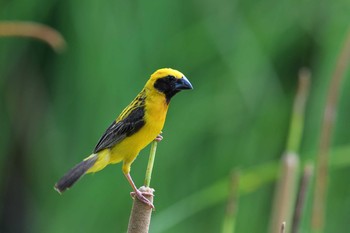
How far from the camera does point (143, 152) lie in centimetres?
291

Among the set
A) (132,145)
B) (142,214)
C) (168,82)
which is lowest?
(142,214)

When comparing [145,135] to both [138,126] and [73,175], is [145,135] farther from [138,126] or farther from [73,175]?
[73,175]

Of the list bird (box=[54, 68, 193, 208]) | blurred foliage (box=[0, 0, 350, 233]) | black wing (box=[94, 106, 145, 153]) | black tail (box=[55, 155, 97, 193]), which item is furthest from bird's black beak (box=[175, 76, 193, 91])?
blurred foliage (box=[0, 0, 350, 233])

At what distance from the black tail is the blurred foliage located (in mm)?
1425

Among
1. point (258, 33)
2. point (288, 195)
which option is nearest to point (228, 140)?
point (258, 33)

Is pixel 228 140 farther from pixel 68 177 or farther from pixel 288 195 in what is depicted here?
pixel 68 177

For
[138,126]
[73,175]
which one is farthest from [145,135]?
[73,175]

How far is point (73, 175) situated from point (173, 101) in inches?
62.6

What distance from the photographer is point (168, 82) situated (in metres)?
1.56

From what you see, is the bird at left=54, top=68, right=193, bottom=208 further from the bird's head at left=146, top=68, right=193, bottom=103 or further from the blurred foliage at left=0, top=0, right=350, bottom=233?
the blurred foliage at left=0, top=0, right=350, bottom=233

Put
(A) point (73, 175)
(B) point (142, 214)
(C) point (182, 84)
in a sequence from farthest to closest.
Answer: (C) point (182, 84) → (A) point (73, 175) → (B) point (142, 214)

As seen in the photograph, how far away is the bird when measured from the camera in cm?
155

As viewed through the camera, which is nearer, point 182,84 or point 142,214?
point 142,214

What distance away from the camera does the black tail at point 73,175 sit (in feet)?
4.16
